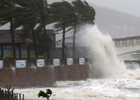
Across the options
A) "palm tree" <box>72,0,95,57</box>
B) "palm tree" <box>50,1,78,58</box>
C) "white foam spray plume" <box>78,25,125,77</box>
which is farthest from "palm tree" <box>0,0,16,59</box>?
"palm tree" <box>72,0,95,57</box>

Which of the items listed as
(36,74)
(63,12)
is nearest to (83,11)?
(63,12)

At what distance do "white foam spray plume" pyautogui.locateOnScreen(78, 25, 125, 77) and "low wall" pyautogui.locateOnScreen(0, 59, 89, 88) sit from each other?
22.5 feet

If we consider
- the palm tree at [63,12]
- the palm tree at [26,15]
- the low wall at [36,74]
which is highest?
the palm tree at [63,12]

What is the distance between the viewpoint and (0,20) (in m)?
36.3

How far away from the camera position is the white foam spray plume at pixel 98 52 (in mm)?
50938

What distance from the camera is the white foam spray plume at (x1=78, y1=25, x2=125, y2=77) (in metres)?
50.9

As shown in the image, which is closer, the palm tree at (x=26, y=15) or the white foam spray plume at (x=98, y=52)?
the palm tree at (x=26, y=15)

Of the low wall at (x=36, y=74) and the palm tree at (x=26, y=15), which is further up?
the palm tree at (x=26, y=15)

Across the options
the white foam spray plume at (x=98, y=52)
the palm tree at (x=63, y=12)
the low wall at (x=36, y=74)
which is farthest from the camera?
the white foam spray plume at (x=98, y=52)

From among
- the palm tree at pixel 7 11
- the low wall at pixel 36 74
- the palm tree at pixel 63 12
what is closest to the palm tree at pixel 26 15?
the palm tree at pixel 7 11

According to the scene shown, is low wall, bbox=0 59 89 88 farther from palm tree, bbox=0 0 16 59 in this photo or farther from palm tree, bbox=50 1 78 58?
palm tree, bbox=50 1 78 58

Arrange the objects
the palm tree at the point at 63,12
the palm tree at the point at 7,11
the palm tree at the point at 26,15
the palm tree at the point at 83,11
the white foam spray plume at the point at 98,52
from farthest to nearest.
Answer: the palm tree at the point at 83,11
the white foam spray plume at the point at 98,52
the palm tree at the point at 63,12
the palm tree at the point at 26,15
the palm tree at the point at 7,11

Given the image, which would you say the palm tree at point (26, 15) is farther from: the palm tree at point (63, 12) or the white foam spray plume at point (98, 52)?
the white foam spray plume at point (98, 52)

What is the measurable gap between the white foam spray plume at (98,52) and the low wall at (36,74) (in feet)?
22.5
